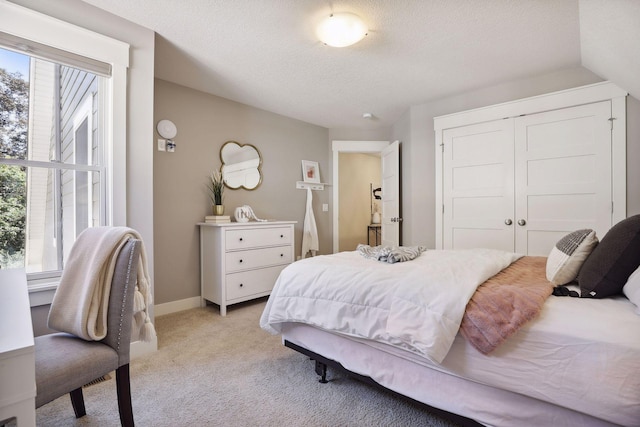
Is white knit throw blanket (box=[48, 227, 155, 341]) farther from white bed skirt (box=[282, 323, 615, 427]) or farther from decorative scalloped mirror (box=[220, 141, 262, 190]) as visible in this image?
decorative scalloped mirror (box=[220, 141, 262, 190])

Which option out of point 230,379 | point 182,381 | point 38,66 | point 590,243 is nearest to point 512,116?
point 590,243

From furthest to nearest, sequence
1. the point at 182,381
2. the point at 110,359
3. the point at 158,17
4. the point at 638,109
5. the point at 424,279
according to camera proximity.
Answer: the point at 638,109 → the point at 158,17 → the point at 182,381 → the point at 424,279 → the point at 110,359

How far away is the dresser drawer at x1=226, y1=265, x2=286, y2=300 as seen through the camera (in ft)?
9.99

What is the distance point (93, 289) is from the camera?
4.02 feet

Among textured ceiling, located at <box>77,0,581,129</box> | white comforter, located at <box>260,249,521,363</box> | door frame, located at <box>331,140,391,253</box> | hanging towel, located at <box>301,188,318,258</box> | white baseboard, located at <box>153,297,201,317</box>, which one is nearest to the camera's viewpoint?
white comforter, located at <box>260,249,521,363</box>

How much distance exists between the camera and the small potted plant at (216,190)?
3.23 meters

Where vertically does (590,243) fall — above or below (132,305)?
above

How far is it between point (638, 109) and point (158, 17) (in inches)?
149

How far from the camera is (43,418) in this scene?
1.47 meters

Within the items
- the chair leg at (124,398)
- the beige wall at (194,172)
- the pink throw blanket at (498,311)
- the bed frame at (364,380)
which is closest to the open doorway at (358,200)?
the beige wall at (194,172)

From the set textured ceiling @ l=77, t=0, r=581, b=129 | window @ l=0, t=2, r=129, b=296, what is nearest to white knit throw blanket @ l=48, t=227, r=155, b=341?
window @ l=0, t=2, r=129, b=296

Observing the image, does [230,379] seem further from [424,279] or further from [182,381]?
[424,279]

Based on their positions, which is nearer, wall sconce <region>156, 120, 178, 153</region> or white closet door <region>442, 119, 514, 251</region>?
wall sconce <region>156, 120, 178, 153</region>

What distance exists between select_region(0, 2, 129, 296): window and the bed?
4.89 ft
